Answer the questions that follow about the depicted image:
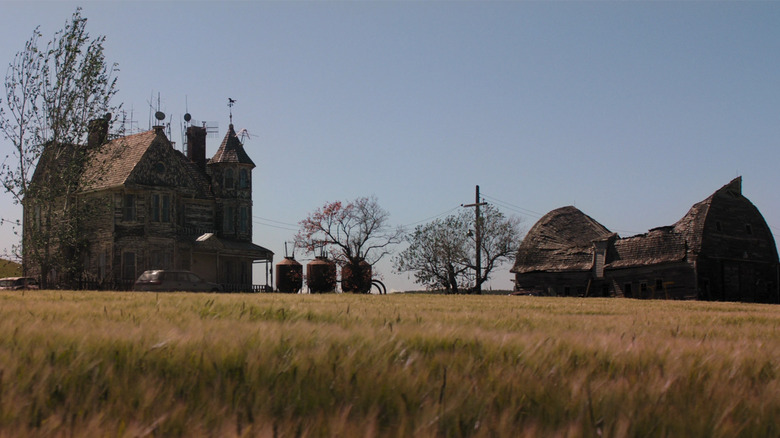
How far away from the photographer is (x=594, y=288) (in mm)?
55281

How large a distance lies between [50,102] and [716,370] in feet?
123

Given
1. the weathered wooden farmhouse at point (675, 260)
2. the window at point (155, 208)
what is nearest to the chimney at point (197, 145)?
the window at point (155, 208)

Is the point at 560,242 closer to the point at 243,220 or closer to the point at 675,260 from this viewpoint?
the point at 675,260

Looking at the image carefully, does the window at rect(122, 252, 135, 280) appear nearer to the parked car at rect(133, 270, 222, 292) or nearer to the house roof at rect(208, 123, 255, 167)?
the parked car at rect(133, 270, 222, 292)

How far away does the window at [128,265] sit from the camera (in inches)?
1759

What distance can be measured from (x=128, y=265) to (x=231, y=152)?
37.9 ft

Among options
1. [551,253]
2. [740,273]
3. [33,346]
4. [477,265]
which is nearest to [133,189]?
[477,265]

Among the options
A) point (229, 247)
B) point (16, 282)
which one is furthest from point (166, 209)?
point (16, 282)

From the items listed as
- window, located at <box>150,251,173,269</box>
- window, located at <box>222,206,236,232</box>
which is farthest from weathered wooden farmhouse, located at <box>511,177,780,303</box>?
window, located at <box>150,251,173,269</box>

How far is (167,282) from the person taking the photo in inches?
1501

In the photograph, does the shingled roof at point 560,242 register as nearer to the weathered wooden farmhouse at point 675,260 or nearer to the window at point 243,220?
the weathered wooden farmhouse at point 675,260

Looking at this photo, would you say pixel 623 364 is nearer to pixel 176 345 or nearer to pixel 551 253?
pixel 176 345

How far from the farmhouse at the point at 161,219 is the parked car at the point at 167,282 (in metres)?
4.48

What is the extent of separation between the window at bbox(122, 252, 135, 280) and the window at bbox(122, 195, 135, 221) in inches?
89.4
